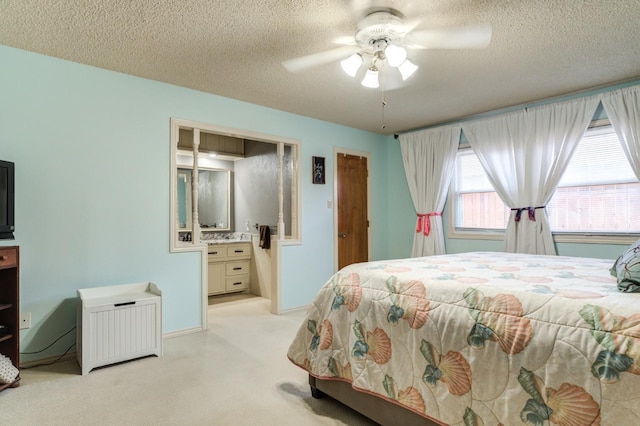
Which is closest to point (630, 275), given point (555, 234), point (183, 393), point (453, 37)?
point (453, 37)

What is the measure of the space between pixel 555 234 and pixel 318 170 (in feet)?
8.92

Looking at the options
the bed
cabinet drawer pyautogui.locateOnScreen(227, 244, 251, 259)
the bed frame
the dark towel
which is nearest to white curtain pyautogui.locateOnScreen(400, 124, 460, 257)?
the dark towel

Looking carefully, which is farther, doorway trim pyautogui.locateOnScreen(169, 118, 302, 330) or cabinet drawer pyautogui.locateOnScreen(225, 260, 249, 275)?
cabinet drawer pyautogui.locateOnScreen(225, 260, 249, 275)

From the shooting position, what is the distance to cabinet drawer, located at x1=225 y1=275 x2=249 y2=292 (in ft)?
16.7

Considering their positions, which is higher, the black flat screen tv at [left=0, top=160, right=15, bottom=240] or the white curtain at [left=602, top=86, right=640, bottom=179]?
the white curtain at [left=602, top=86, right=640, bottom=179]

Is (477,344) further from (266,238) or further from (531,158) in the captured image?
(266,238)

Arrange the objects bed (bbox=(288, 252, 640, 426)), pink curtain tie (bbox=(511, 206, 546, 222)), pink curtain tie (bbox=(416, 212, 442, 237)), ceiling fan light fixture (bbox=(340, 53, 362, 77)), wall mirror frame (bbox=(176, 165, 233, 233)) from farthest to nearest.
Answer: wall mirror frame (bbox=(176, 165, 233, 233)) → pink curtain tie (bbox=(416, 212, 442, 237)) → pink curtain tie (bbox=(511, 206, 546, 222)) → ceiling fan light fixture (bbox=(340, 53, 362, 77)) → bed (bbox=(288, 252, 640, 426))

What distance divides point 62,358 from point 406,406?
2694mm

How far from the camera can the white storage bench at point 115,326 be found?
8.43 ft

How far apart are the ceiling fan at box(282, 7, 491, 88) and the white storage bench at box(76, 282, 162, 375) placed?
2.18 m

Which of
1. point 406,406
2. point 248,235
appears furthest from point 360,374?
point 248,235

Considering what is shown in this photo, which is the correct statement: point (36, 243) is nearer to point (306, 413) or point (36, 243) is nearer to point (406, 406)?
point (306, 413)

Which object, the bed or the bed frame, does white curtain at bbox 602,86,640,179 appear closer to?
the bed

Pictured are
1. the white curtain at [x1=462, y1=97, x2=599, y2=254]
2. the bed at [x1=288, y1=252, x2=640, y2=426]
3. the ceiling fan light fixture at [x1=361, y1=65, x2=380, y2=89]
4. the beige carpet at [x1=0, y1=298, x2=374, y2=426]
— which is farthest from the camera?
the white curtain at [x1=462, y1=97, x2=599, y2=254]
